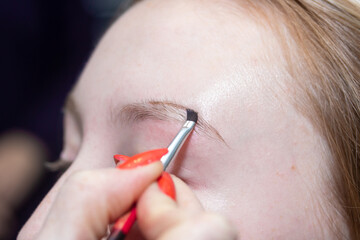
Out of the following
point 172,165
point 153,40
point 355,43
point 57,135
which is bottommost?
point 57,135

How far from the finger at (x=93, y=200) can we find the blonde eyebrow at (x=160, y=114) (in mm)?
147

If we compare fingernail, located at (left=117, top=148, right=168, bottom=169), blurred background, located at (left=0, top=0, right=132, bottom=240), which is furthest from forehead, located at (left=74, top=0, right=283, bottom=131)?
blurred background, located at (left=0, top=0, right=132, bottom=240)

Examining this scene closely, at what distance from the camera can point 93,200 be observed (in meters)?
0.39

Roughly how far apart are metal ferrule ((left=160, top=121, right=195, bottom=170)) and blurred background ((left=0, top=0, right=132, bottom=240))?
3.19 feet

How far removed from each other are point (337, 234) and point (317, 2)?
15.9 inches

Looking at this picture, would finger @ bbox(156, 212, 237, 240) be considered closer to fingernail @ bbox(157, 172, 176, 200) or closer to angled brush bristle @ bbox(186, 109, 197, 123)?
fingernail @ bbox(157, 172, 176, 200)

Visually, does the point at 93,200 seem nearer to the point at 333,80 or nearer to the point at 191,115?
the point at 191,115

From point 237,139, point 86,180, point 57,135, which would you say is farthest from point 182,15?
point 57,135

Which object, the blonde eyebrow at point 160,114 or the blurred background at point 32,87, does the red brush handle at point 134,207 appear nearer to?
the blonde eyebrow at point 160,114

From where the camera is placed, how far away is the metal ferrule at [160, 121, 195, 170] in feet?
1.53

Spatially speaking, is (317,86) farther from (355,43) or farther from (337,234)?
(337,234)

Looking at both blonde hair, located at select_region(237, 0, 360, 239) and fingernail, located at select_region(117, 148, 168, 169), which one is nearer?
fingernail, located at select_region(117, 148, 168, 169)

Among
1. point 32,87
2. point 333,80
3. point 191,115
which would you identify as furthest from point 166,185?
point 32,87

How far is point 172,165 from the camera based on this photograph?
55cm
